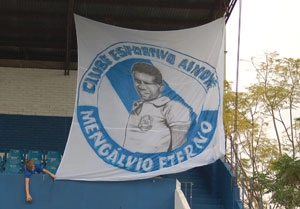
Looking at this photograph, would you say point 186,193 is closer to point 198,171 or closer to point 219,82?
point 198,171

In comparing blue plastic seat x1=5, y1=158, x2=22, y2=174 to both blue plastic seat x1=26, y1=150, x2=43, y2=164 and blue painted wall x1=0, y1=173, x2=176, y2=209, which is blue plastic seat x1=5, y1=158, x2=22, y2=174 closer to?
blue plastic seat x1=26, y1=150, x2=43, y2=164

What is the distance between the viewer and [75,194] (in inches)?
451

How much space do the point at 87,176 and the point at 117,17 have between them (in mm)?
5277

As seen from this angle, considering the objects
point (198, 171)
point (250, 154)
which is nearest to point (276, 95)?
point (250, 154)

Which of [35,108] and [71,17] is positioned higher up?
[71,17]

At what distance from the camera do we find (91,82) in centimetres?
1202

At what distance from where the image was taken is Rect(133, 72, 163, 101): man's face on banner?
11.9 m

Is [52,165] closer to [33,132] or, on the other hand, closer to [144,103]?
[33,132]

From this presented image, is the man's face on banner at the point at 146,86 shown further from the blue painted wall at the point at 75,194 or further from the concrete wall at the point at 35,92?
the concrete wall at the point at 35,92

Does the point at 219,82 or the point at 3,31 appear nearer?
the point at 219,82

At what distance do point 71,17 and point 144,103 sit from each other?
3.44 meters

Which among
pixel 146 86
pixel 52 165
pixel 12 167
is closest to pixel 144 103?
pixel 146 86

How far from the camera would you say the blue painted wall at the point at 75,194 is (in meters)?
11.4

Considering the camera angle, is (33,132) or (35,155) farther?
(33,132)
